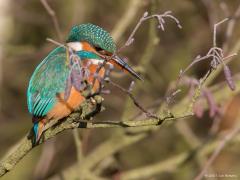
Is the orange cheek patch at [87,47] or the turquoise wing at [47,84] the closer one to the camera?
the orange cheek patch at [87,47]

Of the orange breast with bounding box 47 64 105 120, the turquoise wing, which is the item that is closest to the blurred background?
the turquoise wing

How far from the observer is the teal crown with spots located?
3562 millimetres

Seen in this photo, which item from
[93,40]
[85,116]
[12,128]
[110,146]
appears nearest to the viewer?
[85,116]

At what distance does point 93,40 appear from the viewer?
3660 millimetres

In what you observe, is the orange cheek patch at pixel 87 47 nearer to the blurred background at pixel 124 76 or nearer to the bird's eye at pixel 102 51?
the bird's eye at pixel 102 51

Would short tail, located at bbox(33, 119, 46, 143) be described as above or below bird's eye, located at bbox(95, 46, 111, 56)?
below

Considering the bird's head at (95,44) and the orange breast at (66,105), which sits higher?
the bird's head at (95,44)

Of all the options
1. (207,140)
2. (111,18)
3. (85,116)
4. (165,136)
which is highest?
(111,18)

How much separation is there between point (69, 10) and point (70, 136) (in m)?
1.25

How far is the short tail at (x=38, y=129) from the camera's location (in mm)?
3458

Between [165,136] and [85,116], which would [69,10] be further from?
[85,116]

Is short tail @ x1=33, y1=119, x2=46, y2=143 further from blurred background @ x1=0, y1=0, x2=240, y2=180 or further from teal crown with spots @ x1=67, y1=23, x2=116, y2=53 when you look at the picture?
blurred background @ x1=0, y1=0, x2=240, y2=180

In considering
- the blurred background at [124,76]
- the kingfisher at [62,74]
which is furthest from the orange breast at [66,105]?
the blurred background at [124,76]

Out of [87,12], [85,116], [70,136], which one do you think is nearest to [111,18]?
[87,12]
